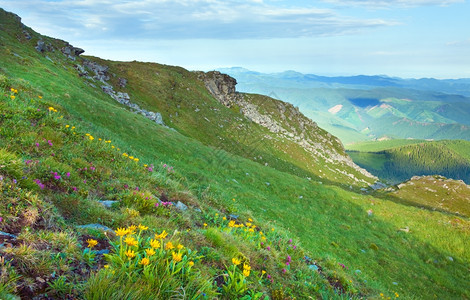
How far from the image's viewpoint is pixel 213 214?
963 cm

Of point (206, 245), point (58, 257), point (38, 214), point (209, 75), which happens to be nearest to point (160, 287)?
point (58, 257)

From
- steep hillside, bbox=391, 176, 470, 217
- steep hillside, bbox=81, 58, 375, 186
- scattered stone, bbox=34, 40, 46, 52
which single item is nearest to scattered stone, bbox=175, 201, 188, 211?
steep hillside, bbox=81, 58, 375, 186

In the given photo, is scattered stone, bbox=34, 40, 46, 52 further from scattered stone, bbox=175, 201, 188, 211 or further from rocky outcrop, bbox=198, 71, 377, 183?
scattered stone, bbox=175, 201, 188, 211

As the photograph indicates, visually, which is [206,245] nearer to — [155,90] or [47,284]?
[47,284]

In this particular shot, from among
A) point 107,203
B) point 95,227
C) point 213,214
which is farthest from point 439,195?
point 95,227

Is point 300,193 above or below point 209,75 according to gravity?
below

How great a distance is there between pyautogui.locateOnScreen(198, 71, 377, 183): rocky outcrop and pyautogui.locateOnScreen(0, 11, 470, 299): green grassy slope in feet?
204

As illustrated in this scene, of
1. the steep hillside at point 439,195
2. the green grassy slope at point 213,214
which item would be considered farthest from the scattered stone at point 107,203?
the steep hillside at point 439,195

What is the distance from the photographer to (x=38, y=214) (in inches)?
190

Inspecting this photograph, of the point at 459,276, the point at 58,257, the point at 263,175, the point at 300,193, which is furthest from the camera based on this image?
the point at 263,175

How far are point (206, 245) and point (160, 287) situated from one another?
7.88 feet

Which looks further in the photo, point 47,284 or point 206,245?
point 206,245

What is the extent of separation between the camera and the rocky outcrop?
100938 mm

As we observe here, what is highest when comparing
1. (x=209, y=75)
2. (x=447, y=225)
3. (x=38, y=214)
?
(x=209, y=75)
